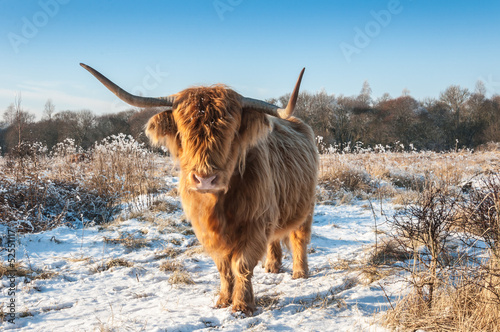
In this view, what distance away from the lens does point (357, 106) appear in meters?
34.6

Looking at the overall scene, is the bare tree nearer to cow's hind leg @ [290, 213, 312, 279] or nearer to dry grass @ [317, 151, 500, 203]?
dry grass @ [317, 151, 500, 203]

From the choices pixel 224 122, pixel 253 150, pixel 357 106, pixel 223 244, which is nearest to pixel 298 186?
pixel 253 150

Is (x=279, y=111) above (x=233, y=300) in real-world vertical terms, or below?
above

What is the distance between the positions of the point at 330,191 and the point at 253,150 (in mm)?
6327

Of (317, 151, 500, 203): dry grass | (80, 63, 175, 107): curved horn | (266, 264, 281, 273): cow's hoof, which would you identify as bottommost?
(266, 264, 281, 273): cow's hoof

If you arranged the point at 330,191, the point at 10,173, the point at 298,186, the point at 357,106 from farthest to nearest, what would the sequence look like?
the point at 357,106
the point at 330,191
the point at 10,173
the point at 298,186

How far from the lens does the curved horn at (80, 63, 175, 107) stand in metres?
2.78

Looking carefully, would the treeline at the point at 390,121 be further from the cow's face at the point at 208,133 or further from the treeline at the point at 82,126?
the cow's face at the point at 208,133

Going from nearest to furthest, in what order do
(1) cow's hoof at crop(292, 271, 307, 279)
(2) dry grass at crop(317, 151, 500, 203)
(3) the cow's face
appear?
1. (3) the cow's face
2. (1) cow's hoof at crop(292, 271, 307, 279)
3. (2) dry grass at crop(317, 151, 500, 203)

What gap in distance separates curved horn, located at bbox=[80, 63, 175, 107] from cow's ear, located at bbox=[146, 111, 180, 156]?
0.11 metres

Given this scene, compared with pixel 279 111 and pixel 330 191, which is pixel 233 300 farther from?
pixel 330 191

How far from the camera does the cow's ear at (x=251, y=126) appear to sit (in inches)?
121

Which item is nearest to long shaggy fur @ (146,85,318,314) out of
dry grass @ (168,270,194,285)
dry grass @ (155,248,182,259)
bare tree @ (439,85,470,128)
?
dry grass @ (168,270,194,285)

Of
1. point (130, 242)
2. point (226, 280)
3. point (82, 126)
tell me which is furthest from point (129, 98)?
point (82, 126)
